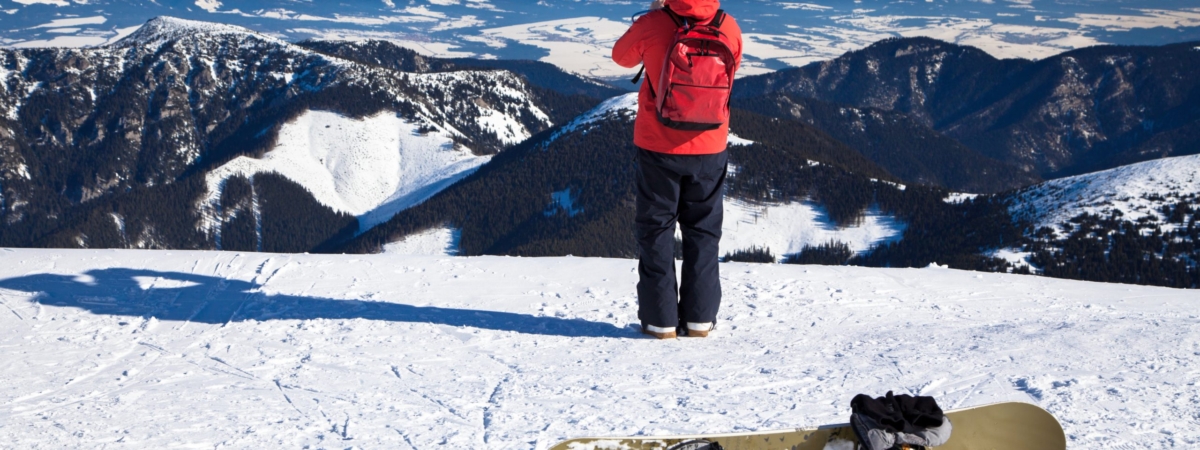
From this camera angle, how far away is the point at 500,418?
5.38 metres

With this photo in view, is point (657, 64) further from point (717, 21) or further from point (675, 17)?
point (717, 21)

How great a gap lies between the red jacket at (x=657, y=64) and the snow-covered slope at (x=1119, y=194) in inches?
3823

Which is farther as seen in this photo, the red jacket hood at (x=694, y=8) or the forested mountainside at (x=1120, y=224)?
the forested mountainside at (x=1120, y=224)

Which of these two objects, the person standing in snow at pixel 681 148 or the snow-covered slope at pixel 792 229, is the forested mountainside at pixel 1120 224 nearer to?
the snow-covered slope at pixel 792 229

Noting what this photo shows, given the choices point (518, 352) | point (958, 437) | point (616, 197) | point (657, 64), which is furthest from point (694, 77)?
point (616, 197)

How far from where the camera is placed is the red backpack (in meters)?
6.37

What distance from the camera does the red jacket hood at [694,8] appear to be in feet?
20.8

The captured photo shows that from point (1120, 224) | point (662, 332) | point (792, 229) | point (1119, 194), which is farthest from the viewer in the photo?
point (792, 229)

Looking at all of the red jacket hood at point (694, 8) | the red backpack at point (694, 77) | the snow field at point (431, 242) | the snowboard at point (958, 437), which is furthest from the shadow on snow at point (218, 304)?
the snow field at point (431, 242)

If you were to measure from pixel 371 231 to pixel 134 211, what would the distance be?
182 feet

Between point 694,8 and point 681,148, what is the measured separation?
1.14m

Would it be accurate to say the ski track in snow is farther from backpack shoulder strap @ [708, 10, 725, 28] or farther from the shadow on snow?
backpack shoulder strap @ [708, 10, 725, 28]

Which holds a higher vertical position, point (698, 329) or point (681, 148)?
point (681, 148)

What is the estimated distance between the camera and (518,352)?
7.12 meters
